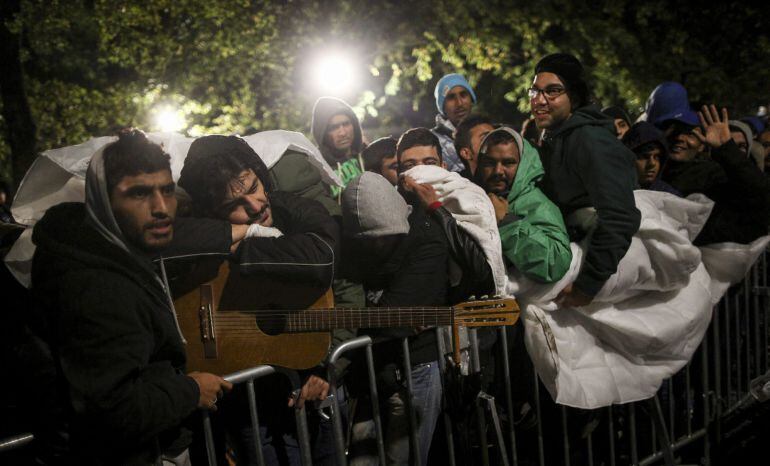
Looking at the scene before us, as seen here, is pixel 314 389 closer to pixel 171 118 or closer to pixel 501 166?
pixel 501 166

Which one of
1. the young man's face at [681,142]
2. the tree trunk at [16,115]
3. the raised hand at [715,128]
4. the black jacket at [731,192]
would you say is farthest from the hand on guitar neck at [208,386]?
the tree trunk at [16,115]

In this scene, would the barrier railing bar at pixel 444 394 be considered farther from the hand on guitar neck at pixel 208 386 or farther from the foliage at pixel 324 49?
the foliage at pixel 324 49

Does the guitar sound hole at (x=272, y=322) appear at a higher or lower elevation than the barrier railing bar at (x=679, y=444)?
higher

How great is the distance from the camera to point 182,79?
14.5m

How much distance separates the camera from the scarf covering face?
7.01ft

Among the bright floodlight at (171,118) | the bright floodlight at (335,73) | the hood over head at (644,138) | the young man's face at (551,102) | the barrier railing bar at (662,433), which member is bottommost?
the barrier railing bar at (662,433)

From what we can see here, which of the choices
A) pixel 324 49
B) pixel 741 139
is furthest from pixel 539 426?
pixel 324 49

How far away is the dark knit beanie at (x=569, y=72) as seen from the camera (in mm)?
4137

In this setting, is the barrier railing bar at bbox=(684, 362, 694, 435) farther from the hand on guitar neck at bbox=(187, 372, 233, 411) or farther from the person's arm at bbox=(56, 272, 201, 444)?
the person's arm at bbox=(56, 272, 201, 444)

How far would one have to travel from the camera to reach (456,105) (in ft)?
20.6

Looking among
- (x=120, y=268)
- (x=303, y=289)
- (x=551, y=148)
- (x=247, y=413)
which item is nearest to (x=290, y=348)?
(x=303, y=289)

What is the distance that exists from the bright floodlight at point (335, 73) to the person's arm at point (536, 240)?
945 centimetres

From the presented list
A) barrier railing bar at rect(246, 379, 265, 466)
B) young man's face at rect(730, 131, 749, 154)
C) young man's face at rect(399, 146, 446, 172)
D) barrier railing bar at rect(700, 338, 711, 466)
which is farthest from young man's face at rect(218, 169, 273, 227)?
young man's face at rect(730, 131, 749, 154)

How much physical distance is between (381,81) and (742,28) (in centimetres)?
786
